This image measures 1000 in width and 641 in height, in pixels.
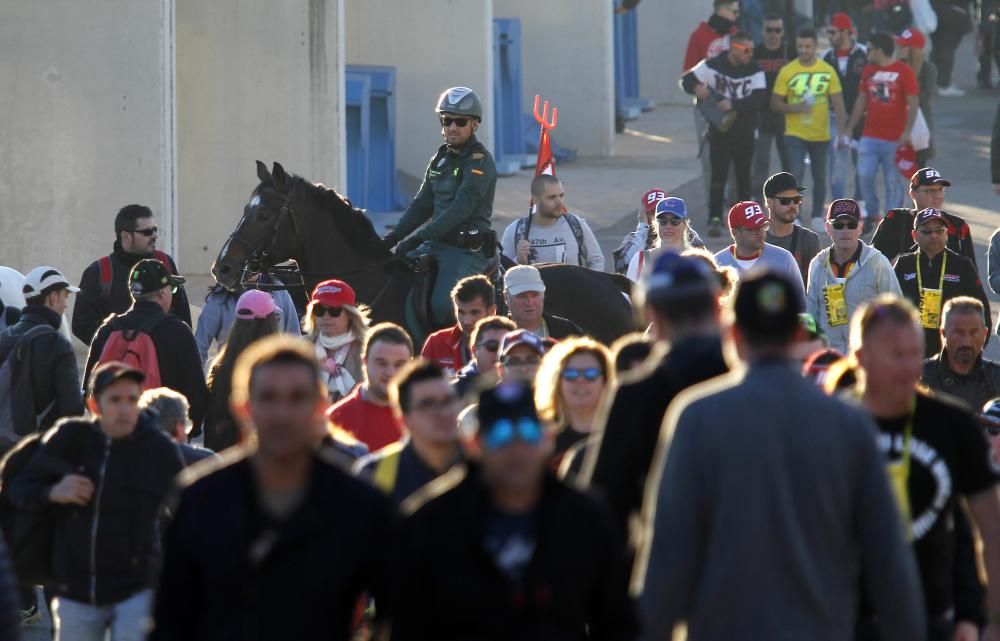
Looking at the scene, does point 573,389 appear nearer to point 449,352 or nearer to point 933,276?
point 449,352

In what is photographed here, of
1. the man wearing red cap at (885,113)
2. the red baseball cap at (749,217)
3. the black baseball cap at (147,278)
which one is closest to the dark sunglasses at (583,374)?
the black baseball cap at (147,278)

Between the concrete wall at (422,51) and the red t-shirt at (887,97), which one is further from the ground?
the concrete wall at (422,51)

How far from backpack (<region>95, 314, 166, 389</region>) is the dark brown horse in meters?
2.32

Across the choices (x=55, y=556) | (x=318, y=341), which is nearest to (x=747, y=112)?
(x=318, y=341)

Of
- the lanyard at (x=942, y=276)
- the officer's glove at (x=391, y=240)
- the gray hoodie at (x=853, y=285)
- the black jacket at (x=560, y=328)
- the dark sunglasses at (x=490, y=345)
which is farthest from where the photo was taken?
the officer's glove at (x=391, y=240)

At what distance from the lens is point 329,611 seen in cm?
467

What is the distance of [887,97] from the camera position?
2008cm

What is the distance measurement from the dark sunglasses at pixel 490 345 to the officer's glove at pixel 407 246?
387 cm

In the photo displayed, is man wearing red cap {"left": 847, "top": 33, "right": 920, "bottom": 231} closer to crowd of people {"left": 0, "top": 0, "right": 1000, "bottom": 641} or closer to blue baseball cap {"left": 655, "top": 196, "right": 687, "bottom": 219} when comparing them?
blue baseball cap {"left": 655, "top": 196, "right": 687, "bottom": 219}

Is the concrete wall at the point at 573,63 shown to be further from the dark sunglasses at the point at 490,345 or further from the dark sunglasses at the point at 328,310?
the dark sunglasses at the point at 490,345

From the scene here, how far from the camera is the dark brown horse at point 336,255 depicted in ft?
41.8

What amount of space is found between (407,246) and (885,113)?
28.3 ft

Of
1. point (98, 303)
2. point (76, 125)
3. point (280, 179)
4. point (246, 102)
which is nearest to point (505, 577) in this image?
point (98, 303)

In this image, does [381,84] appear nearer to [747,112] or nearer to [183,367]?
[747,112]
